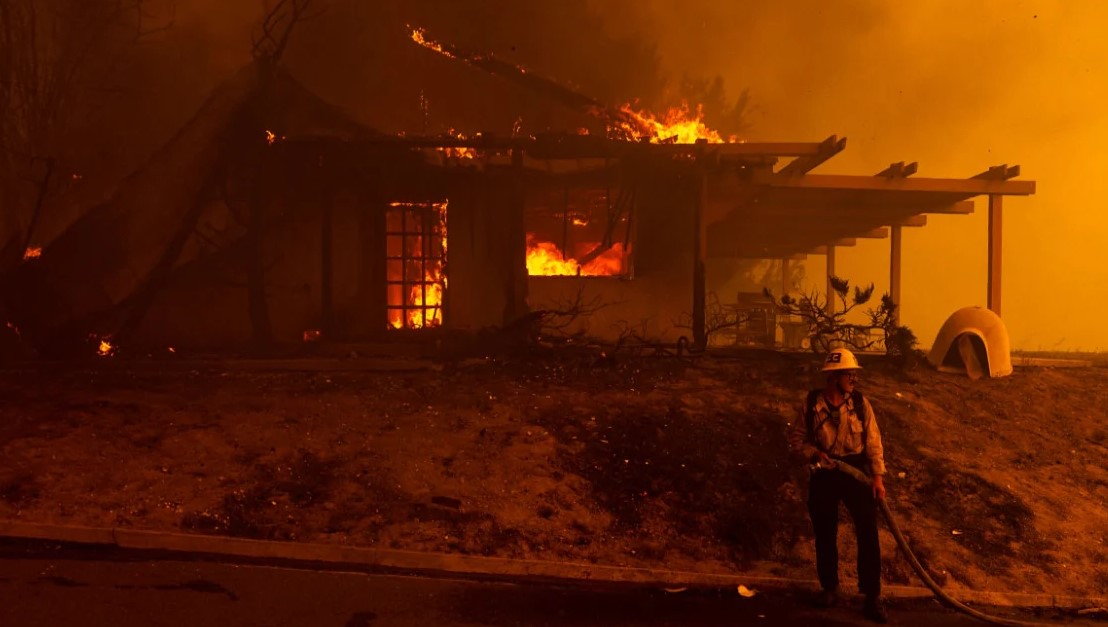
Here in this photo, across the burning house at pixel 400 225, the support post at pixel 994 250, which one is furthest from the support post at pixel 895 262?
the support post at pixel 994 250

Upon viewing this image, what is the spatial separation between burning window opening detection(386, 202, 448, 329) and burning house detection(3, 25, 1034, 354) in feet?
0.09

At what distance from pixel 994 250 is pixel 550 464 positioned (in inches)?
415

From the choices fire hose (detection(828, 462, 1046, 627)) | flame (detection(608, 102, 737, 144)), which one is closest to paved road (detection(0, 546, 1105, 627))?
fire hose (detection(828, 462, 1046, 627))

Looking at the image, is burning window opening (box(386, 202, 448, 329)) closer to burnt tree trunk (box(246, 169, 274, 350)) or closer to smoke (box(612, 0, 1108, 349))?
burnt tree trunk (box(246, 169, 274, 350))

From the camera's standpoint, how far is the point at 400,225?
14.8 m

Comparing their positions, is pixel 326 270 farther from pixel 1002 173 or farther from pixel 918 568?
pixel 1002 173

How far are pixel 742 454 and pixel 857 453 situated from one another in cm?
282

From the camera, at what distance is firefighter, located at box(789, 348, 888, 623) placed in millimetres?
5812

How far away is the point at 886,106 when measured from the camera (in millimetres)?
34125

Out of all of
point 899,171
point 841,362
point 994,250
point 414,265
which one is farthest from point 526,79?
point 841,362

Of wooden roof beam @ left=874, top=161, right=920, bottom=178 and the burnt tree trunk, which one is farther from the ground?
wooden roof beam @ left=874, top=161, right=920, bottom=178

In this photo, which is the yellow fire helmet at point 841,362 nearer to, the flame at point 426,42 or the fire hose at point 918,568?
the fire hose at point 918,568

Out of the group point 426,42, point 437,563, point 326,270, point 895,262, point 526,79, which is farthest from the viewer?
point 426,42

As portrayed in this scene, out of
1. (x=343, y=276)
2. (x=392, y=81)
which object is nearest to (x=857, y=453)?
(x=343, y=276)
